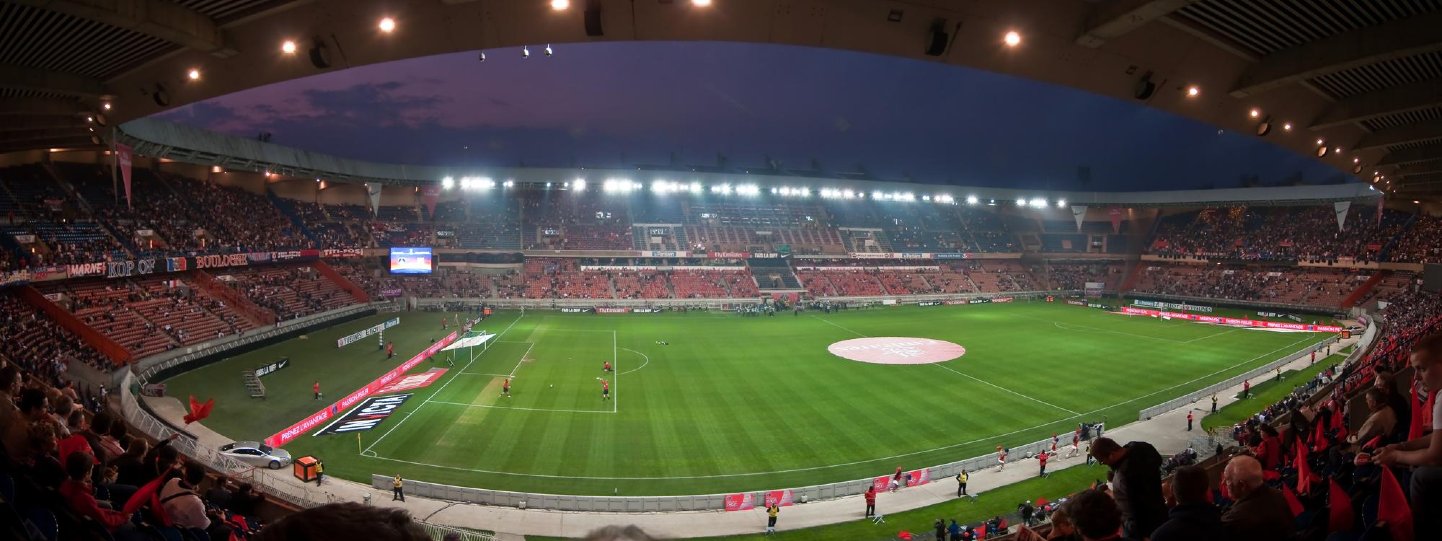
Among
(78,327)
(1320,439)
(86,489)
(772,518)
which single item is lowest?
(772,518)

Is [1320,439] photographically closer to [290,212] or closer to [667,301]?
[667,301]

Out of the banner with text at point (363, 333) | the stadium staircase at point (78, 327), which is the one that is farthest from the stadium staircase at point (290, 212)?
the stadium staircase at point (78, 327)

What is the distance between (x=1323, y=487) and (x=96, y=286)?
43020 millimetres

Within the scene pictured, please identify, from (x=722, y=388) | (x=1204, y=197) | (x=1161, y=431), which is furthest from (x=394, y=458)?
(x=1204, y=197)

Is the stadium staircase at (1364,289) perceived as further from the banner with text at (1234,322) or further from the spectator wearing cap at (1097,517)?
the spectator wearing cap at (1097,517)

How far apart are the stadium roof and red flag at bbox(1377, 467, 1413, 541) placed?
12.2 ft

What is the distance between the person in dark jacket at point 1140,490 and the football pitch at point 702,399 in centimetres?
1538

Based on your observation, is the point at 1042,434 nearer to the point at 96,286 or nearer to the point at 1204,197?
the point at 96,286

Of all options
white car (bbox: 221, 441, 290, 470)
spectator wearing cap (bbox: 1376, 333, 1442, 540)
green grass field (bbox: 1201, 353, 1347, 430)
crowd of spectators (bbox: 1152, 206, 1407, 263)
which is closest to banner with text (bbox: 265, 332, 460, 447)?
white car (bbox: 221, 441, 290, 470)

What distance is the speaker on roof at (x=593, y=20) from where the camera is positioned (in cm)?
598

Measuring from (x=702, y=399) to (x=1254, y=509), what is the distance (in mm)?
24149

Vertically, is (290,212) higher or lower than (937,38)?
lower

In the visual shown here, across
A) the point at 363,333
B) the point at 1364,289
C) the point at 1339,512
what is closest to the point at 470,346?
the point at 363,333

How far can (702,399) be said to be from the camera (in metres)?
27.3
